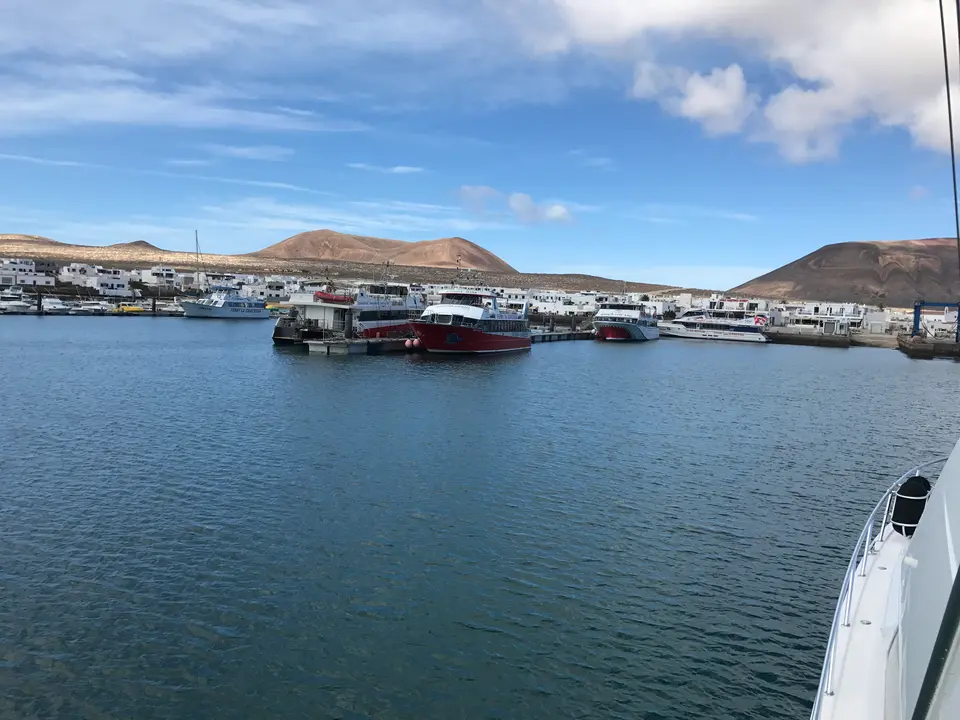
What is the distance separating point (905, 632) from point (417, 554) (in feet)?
35.9

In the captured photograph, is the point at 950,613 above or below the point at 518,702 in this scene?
above

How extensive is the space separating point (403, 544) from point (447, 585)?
239 cm

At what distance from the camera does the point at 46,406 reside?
104 ft

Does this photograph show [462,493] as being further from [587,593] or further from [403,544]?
[587,593]

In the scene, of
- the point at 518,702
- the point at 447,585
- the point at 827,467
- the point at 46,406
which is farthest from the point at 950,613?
the point at 46,406

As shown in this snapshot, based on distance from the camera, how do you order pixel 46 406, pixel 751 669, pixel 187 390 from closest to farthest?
pixel 751 669 < pixel 46 406 < pixel 187 390

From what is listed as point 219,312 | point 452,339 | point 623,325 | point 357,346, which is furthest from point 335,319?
point 219,312

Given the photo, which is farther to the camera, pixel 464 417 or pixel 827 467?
pixel 464 417

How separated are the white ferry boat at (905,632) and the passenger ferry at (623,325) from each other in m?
90.7

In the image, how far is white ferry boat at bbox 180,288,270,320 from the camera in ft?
363

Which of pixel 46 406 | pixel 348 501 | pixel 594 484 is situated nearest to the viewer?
pixel 348 501

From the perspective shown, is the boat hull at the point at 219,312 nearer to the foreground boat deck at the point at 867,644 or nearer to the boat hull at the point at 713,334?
the boat hull at the point at 713,334

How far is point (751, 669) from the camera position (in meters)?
11.6

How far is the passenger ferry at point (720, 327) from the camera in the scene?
111 metres
